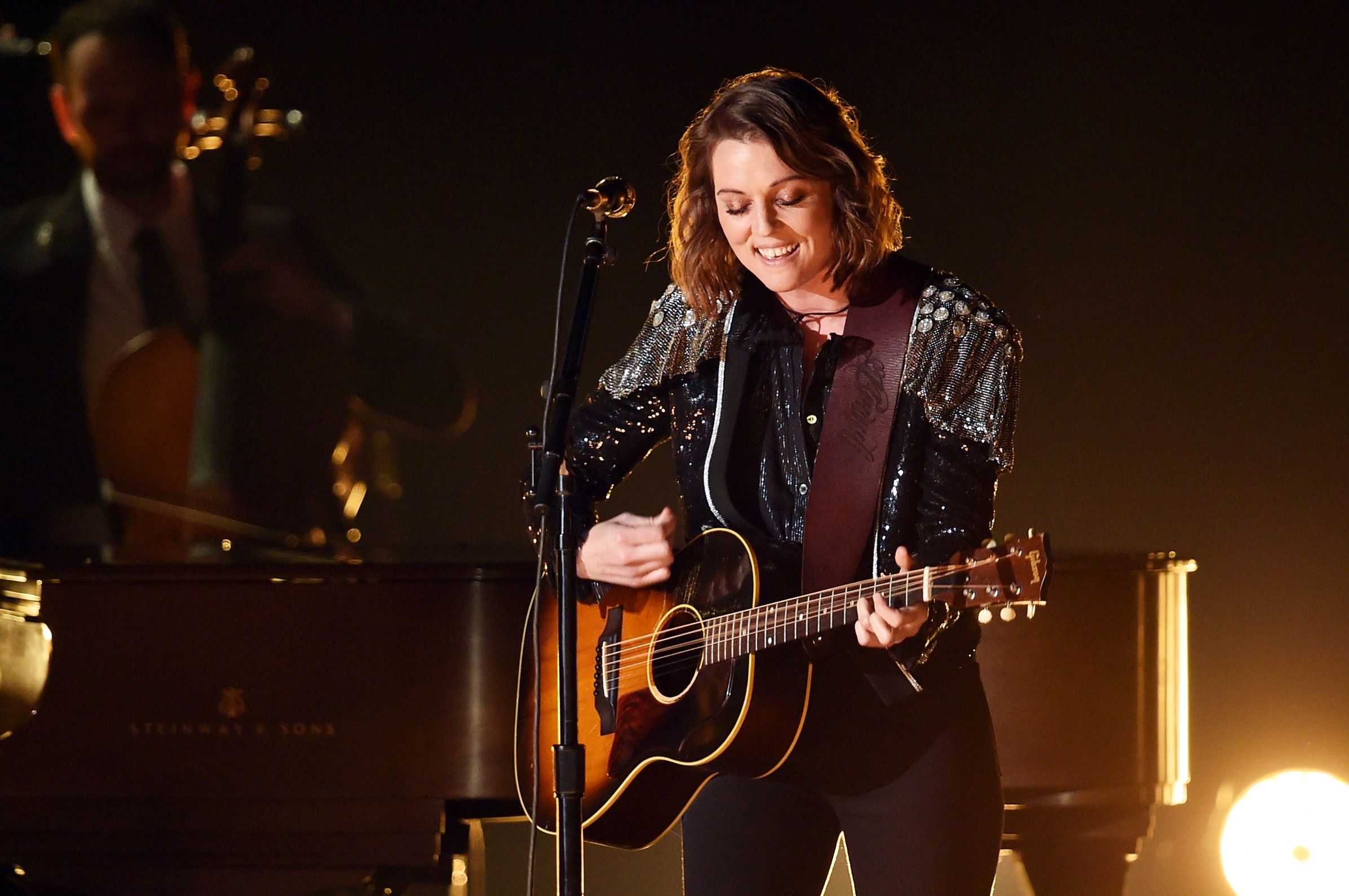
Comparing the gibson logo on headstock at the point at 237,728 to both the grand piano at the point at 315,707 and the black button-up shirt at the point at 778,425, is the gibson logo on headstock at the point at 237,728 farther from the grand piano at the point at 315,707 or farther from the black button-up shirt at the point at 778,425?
the black button-up shirt at the point at 778,425

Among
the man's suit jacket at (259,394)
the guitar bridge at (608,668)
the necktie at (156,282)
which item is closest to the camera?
the guitar bridge at (608,668)

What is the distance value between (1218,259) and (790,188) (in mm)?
2953

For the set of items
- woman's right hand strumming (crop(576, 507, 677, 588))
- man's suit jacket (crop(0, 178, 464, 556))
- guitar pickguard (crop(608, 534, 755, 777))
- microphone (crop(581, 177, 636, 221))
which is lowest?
guitar pickguard (crop(608, 534, 755, 777))

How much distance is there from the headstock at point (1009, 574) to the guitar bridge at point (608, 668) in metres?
0.73

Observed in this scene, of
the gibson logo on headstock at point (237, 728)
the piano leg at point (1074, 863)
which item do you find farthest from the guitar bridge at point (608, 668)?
the piano leg at point (1074, 863)

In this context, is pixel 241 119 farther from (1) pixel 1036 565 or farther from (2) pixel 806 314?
(1) pixel 1036 565

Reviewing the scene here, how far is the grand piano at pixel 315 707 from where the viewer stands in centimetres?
296

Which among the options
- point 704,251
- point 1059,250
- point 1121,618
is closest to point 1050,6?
point 1059,250

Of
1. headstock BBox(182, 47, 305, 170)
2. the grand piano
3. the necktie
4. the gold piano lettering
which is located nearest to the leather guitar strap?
the grand piano

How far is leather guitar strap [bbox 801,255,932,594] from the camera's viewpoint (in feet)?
6.15

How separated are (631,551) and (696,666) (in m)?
0.21

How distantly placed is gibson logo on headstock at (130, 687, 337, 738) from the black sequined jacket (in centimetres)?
125

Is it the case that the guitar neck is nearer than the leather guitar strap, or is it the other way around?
the guitar neck

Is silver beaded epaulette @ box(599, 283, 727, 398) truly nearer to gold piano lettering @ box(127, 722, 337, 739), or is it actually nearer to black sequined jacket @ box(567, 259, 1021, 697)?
black sequined jacket @ box(567, 259, 1021, 697)
